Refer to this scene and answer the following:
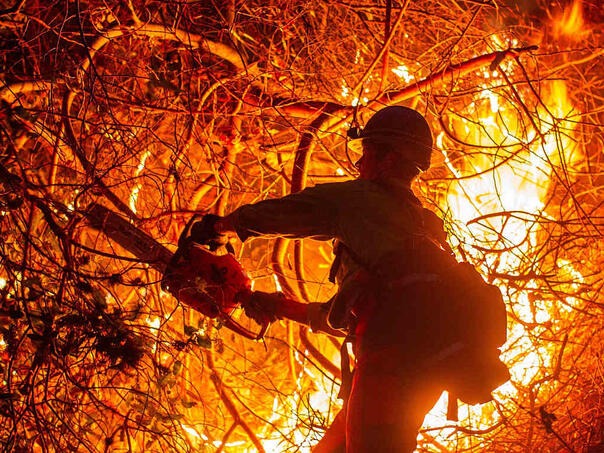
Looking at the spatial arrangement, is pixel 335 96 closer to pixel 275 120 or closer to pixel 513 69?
pixel 275 120

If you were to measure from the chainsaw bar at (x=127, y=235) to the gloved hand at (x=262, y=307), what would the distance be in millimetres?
468

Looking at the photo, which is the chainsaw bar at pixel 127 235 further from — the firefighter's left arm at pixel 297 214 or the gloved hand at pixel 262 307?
the firefighter's left arm at pixel 297 214

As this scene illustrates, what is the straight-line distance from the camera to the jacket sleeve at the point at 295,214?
112 inches

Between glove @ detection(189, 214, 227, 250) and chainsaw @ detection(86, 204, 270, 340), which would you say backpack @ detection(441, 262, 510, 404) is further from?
glove @ detection(189, 214, 227, 250)

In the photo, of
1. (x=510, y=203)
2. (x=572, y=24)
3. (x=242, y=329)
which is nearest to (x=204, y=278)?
(x=242, y=329)

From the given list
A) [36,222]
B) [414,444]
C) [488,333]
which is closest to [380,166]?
[488,333]

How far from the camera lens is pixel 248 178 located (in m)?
5.63

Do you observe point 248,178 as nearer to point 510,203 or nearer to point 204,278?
point 510,203

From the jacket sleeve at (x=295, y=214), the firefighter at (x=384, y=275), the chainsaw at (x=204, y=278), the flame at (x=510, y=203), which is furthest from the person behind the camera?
the flame at (x=510, y=203)

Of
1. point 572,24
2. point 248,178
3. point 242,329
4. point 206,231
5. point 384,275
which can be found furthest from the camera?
point 572,24

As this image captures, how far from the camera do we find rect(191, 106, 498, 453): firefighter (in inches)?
105

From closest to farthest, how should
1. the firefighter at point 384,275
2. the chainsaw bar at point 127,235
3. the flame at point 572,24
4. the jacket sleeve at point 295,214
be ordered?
the firefighter at point 384,275
the jacket sleeve at point 295,214
the chainsaw bar at point 127,235
the flame at point 572,24

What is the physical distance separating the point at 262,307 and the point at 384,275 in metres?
0.71

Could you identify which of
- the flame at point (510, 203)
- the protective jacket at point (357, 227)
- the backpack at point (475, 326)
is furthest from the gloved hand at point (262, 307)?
the flame at point (510, 203)
